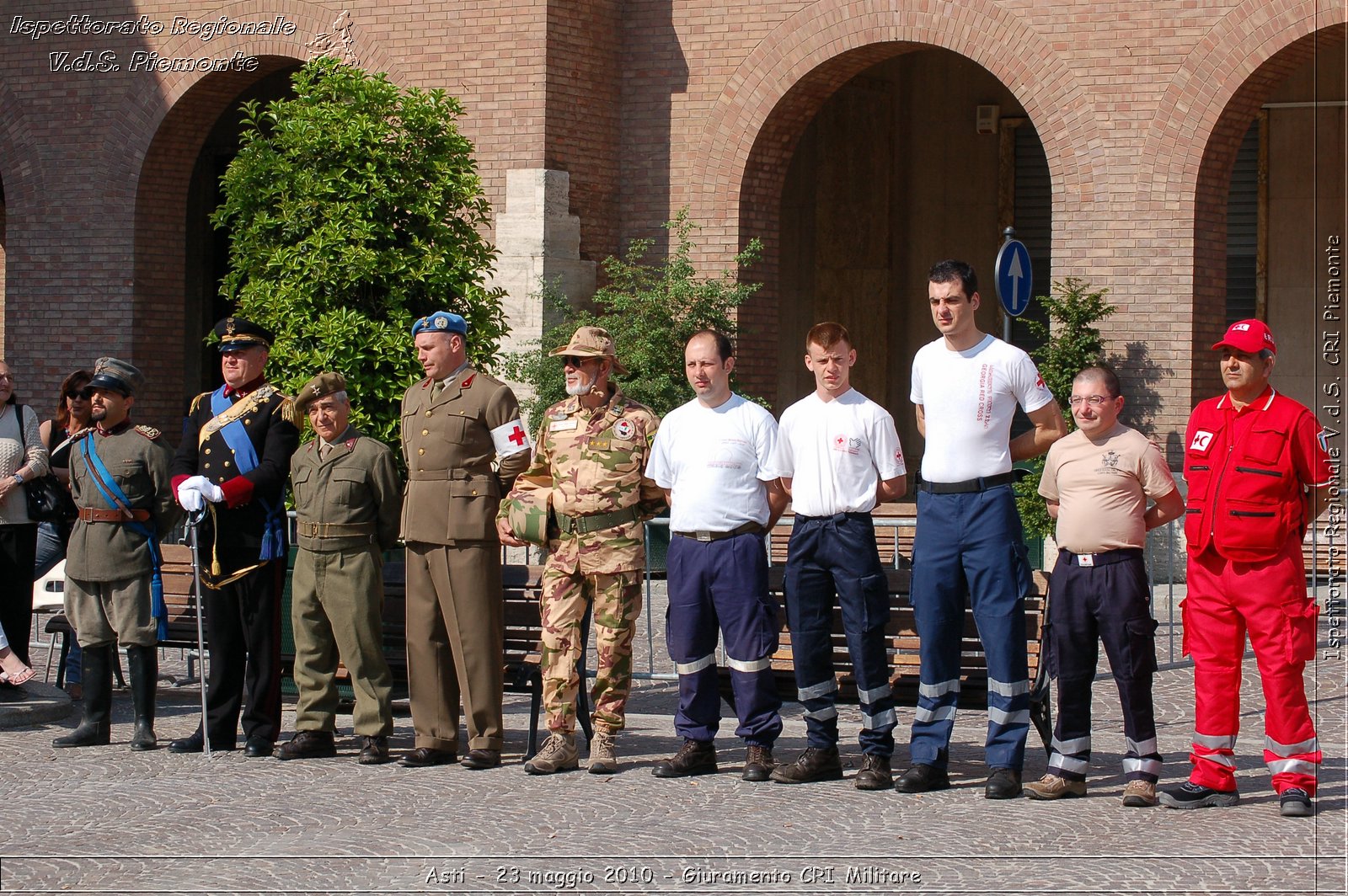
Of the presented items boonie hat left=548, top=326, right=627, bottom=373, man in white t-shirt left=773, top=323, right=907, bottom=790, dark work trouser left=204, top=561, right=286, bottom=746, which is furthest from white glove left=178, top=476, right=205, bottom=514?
man in white t-shirt left=773, top=323, right=907, bottom=790

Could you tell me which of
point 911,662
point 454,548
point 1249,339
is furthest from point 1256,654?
point 454,548

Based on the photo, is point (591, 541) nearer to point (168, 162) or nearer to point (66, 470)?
point (66, 470)

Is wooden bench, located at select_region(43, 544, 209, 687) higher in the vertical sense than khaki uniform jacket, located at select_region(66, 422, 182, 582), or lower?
lower

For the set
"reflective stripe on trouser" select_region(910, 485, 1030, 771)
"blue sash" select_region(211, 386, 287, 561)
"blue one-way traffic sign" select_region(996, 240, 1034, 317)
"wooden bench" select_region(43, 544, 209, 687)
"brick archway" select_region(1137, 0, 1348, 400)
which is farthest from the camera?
"brick archway" select_region(1137, 0, 1348, 400)

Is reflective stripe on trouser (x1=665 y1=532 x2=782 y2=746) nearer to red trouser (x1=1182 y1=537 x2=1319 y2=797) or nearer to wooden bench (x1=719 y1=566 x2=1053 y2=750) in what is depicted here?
wooden bench (x1=719 y1=566 x2=1053 y2=750)

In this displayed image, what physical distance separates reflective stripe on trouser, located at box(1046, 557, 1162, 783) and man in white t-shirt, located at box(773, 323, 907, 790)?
0.71 metres

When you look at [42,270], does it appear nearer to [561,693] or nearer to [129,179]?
[129,179]

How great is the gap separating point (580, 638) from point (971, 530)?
1778mm

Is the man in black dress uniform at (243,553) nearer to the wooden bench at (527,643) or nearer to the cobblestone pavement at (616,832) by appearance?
the cobblestone pavement at (616,832)

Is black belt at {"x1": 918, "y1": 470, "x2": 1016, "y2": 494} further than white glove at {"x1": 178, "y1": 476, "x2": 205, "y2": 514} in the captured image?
No

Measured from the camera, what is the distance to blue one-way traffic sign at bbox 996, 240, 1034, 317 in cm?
1188

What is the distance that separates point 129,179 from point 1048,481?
41.1ft

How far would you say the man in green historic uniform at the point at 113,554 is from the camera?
8016 mm

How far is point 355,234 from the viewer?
10.9 meters
